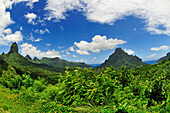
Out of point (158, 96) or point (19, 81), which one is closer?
point (158, 96)

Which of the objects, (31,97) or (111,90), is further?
(31,97)

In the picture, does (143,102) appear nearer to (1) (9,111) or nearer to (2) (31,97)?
(1) (9,111)

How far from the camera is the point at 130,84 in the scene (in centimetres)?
809

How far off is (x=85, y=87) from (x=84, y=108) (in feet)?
3.78

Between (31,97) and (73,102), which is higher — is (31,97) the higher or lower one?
the lower one

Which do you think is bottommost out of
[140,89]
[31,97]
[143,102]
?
[31,97]

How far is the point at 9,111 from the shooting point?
749cm

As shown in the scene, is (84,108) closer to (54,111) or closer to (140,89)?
(54,111)

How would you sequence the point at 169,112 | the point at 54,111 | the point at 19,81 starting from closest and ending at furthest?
the point at 169,112 < the point at 54,111 < the point at 19,81

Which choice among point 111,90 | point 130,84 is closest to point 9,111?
point 111,90

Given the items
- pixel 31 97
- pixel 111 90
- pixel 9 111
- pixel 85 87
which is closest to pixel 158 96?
pixel 111 90

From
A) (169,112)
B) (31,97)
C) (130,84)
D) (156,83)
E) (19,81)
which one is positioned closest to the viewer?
(169,112)

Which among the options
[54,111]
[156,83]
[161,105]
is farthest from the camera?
[156,83]

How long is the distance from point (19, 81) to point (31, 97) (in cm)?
485
